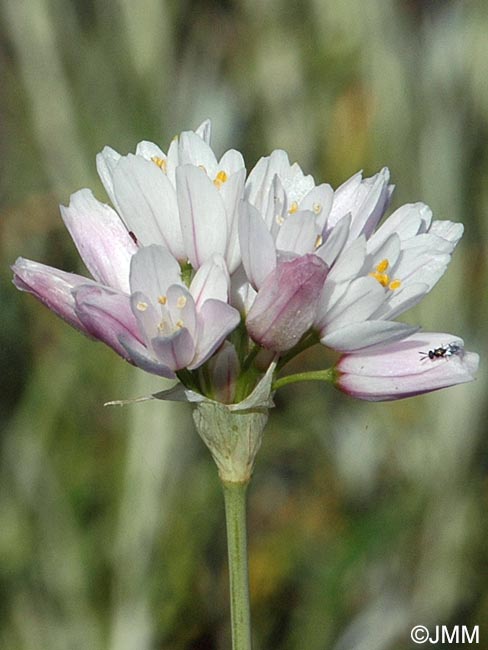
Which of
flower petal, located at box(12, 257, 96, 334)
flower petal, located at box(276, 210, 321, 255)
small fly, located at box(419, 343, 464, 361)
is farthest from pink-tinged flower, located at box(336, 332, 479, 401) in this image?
flower petal, located at box(12, 257, 96, 334)

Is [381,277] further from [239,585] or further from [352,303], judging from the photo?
[239,585]

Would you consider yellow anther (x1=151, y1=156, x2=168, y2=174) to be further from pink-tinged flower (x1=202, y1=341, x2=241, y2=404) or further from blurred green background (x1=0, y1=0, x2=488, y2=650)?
blurred green background (x1=0, y1=0, x2=488, y2=650)

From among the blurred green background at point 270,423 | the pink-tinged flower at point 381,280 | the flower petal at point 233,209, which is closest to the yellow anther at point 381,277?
the pink-tinged flower at point 381,280

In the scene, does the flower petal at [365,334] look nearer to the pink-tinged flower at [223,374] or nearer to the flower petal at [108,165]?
the pink-tinged flower at [223,374]

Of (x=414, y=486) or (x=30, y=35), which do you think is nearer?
(x=414, y=486)


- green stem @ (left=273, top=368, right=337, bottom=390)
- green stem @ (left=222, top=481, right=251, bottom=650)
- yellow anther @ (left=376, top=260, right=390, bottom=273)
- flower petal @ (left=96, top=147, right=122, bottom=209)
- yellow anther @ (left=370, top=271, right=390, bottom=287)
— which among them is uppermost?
flower petal @ (left=96, top=147, right=122, bottom=209)

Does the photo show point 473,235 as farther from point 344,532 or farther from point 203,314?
point 203,314

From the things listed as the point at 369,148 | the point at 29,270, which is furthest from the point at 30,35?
the point at 29,270

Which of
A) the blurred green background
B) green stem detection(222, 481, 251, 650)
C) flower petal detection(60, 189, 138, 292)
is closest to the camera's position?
green stem detection(222, 481, 251, 650)
